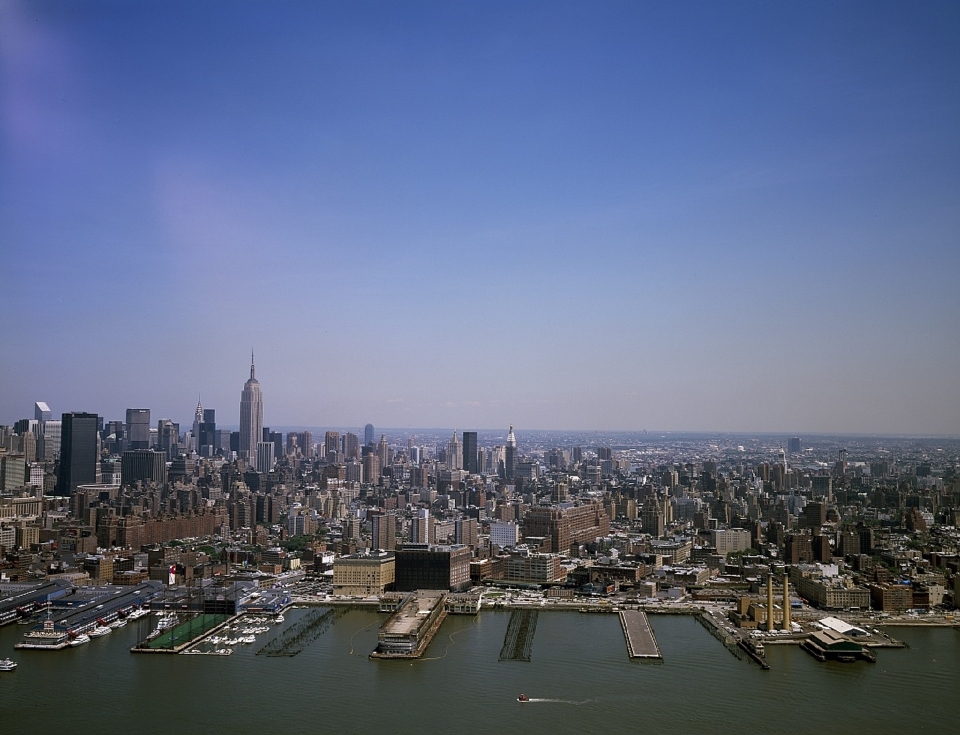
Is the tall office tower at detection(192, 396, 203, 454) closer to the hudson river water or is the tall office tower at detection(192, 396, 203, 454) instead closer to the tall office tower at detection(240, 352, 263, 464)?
the tall office tower at detection(240, 352, 263, 464)

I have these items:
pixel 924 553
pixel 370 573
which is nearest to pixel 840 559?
pixel 924 553

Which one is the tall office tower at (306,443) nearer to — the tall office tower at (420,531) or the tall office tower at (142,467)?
the tall office tower at (142,467)

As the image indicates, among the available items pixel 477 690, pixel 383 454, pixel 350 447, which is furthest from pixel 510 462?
pixel 477 690

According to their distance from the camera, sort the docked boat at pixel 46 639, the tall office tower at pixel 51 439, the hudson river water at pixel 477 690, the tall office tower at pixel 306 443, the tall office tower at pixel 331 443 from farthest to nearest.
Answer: the tall office tower at pixel 306 443 < the tall office tower at pixel 331 443 < the tall office tower at pixel 51 439 < the docked boat at pixel 46 639 < the hudson river water at pixel 477 690

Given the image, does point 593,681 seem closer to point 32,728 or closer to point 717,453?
point 32,728

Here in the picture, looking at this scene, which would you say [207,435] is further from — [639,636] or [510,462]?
[639,636]

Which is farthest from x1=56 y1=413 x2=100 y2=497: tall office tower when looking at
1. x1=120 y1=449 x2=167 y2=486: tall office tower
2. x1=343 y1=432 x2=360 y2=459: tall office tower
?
x1=343 y1=432 x2=360 y2=459: tall office tower

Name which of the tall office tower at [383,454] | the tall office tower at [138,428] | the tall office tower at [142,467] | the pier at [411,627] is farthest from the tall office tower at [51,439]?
the pier at [411,627]
